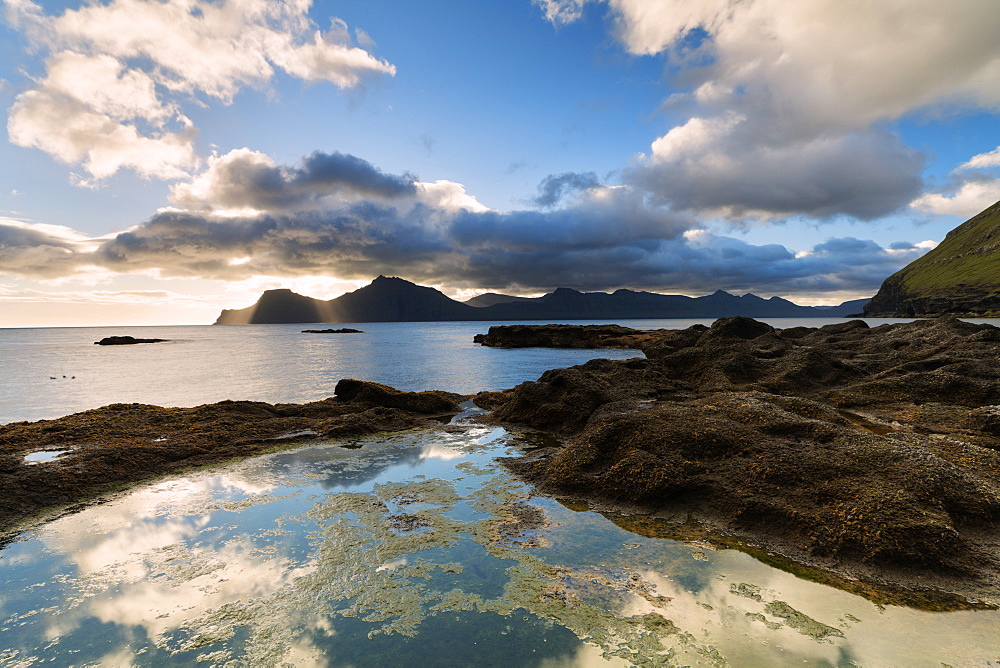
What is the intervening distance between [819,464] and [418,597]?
32.9 feet

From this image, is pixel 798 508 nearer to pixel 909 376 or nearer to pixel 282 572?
pixel 282 572

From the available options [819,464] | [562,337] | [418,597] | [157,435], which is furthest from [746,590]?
[562,337]

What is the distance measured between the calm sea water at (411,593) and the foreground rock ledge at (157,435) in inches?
64.9

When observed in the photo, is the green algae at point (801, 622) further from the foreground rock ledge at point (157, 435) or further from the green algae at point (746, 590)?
the foreground rock ledge at point (157, 435)

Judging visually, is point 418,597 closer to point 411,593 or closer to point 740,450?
point 411,593

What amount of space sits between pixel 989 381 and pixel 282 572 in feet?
92.8

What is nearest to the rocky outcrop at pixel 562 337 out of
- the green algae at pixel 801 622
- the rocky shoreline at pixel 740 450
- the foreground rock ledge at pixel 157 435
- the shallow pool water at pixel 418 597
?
the rocky shoreline at pixel 740 450

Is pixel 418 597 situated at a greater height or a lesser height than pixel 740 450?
lesser

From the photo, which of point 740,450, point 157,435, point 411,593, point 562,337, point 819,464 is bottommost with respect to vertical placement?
point 411,593

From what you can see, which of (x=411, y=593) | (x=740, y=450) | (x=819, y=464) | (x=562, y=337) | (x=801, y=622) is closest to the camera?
(x=801, y=622)

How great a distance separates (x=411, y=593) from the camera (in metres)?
7.70

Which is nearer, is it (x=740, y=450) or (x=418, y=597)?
(x=418, y=597)

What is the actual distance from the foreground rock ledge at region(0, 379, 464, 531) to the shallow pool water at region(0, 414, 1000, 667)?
84.8 inches

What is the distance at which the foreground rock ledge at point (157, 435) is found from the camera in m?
12.3
